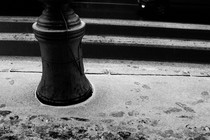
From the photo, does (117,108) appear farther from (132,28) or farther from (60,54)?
(132,28)

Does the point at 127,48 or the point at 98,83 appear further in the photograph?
the point at 127,48

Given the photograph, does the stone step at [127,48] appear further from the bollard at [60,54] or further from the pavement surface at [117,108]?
the bollard at [60,54]

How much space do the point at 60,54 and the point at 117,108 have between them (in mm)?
1012

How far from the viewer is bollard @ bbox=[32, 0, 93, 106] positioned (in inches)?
116

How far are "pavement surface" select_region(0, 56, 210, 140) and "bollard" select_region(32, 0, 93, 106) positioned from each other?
14 cm

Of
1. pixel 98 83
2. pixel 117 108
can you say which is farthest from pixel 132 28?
pixel 117 108

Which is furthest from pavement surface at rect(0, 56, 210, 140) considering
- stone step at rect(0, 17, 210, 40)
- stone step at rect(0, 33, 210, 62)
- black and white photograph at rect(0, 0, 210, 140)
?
stone step at rect(0, 17, 210, 40)

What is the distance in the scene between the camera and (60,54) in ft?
Answer: 10.1

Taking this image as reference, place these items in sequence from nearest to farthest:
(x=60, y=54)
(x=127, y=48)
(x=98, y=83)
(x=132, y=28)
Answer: (x=60, y=54) → (x=98, y=83) → (x=127, y=48) → (x=132, y=28)

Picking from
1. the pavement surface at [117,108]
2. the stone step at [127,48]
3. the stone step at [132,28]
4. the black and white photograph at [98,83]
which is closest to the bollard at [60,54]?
the black and white photograph at [98,83]

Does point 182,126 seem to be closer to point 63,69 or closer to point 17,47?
point 63,69

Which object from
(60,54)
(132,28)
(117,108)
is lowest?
(117,108)

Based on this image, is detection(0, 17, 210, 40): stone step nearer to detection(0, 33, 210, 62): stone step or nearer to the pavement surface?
detection(0, 33, 210, 62): stone step

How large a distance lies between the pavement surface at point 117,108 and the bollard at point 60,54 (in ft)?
0.46
